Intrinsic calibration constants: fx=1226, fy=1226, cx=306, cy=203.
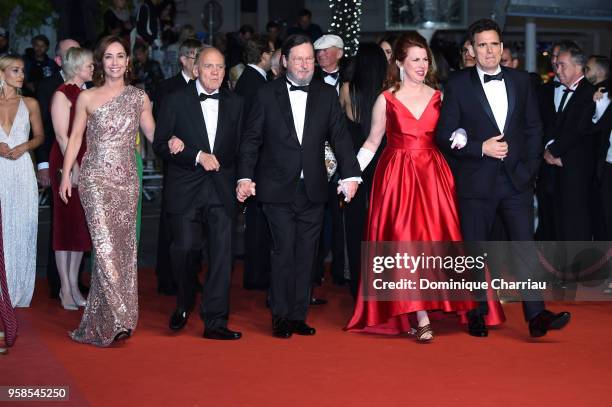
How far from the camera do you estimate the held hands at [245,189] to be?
7.89 meters

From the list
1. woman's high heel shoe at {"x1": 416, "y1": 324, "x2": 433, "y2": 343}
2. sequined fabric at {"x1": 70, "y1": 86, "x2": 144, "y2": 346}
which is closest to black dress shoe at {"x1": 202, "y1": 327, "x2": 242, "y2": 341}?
sequined fabric at {"x1": 70, "y1": 86, "x2": 144, "y2": 346}

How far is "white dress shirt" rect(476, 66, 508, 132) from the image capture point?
26.0ft

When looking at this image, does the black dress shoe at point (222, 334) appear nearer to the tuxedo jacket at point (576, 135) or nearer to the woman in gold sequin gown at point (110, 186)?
the woman in gold sequin gown at point (110, 186)

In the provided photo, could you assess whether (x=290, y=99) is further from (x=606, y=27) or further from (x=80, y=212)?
(x=606, y=27)

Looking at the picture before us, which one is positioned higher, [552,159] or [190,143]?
[190,143]

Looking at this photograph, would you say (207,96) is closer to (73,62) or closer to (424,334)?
(73,62)

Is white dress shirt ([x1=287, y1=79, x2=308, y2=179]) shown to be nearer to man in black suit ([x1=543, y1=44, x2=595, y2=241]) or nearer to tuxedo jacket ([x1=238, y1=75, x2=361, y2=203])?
tuxedo jacket ([x1=238, y1=75, x2=361, y2=203])

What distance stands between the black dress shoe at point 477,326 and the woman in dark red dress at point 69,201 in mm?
2974

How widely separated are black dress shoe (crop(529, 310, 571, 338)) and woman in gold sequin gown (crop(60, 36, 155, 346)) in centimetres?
256

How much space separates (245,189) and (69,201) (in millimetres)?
2042

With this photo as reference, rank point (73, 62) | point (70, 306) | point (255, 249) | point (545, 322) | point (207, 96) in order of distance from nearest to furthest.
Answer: point (545, 322) < point (207, 96) < point (73, 62) < point (70, 306) < point (255, 249)

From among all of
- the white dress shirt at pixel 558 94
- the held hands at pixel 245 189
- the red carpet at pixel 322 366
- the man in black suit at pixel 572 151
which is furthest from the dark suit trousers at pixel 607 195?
the held hands at pixel 245 189

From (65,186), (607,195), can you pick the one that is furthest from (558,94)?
(65,186)

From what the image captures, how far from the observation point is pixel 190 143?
8086 mm
